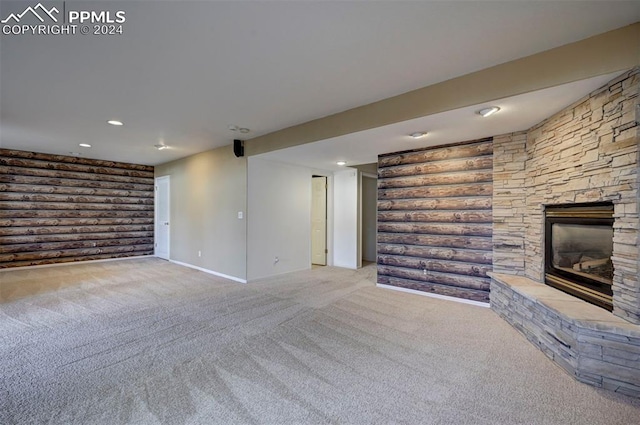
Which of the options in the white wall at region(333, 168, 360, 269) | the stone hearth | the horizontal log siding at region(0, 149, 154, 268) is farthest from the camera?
the white wall at region(333, 168, 360, 269)

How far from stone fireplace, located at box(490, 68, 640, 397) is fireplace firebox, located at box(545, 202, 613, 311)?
0.03ft

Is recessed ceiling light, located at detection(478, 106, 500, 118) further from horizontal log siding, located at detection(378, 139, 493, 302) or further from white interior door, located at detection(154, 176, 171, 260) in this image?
white interior door, located at detection(154, 176, 171, 260)

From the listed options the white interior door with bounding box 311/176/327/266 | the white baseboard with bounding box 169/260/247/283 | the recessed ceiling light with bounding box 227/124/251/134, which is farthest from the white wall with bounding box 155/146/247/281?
the white interior door with bounding box 311/176/327/266

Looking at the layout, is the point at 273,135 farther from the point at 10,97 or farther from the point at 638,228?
the point at 638,228

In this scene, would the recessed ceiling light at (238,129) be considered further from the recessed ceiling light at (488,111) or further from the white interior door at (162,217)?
the white interior door at (162,217)

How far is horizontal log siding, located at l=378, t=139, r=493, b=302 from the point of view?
3.72 m

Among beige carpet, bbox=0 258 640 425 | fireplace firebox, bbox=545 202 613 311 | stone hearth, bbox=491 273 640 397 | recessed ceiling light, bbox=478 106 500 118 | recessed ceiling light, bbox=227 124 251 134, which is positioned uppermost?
recessed ceiling light, bbox=227 124 251 134

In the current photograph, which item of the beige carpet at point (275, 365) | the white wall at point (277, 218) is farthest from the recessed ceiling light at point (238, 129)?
the beige carpet at point (275, 365)

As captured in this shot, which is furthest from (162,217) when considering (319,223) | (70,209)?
(319,223)

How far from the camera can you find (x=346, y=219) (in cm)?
636

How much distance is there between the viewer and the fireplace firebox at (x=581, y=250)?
92.2 inches

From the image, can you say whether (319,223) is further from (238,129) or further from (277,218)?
(238,129)

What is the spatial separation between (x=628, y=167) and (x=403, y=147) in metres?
2.41

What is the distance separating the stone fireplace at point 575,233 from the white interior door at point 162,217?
22.0 ft
